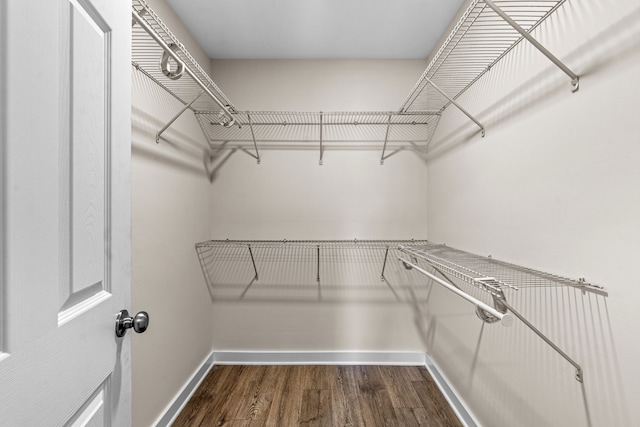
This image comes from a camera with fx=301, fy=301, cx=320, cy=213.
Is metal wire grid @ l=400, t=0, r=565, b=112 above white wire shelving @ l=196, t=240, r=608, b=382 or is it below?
above

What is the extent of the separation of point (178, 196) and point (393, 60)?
1791 millimetres

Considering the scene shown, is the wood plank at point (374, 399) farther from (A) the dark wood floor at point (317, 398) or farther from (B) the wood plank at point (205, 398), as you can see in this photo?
(B) the wood plank at point (205, 398)

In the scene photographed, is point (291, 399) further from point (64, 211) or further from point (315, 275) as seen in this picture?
point (64, 211)

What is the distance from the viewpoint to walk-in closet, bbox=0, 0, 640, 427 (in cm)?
55

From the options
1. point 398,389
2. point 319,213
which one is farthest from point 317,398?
point 319,213

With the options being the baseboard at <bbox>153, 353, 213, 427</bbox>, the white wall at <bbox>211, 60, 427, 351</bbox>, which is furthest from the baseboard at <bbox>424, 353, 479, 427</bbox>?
the baseboard at <bbox>153, 353, 213, 427</bbox>

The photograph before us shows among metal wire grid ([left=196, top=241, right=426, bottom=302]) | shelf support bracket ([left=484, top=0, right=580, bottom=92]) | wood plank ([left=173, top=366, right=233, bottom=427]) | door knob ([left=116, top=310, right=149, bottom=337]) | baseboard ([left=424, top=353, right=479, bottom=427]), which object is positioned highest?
shelf support bracket ([left=484, top=0, right=580, bottom=92])

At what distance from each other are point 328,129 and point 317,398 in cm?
180

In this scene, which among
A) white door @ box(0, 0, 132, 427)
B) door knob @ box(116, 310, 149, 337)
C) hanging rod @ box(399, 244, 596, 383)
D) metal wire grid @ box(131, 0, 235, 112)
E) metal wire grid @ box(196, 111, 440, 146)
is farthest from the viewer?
metal wire grid @ box(196, 111, 440, 146)

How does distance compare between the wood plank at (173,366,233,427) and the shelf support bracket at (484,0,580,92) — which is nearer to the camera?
the shelf support bracket at (484,0,580,92)

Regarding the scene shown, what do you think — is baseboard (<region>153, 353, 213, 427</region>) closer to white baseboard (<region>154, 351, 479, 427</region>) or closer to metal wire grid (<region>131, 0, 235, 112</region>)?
white baseboard (<region>154, 351, 479, 427</region>)

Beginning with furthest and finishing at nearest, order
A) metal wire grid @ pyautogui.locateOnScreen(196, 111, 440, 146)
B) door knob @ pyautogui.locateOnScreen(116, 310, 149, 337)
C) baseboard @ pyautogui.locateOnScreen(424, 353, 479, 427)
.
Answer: metal wire grid @ pyautogui.locateOnScreen(196, 111, 440, 146) < baseboard @ pyautogui.locateOnScreen(424, 353, 479, 427) < door knob @ pyautogui.locateOnScreen(116, 310, 149, 337)

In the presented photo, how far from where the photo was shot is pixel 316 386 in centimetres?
194

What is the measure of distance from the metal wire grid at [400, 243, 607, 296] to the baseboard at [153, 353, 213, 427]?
1.57m
